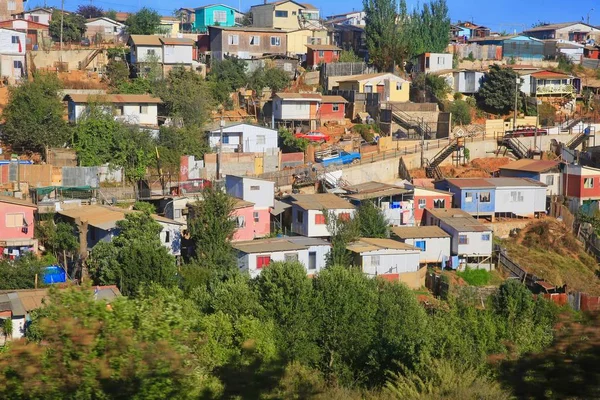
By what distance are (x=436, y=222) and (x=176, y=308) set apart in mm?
13917

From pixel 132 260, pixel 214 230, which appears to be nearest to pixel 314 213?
pixel 214 230

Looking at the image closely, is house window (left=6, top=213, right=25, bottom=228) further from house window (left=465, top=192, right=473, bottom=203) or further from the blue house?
house window (left=465, top=192, right=473, bottom=203)

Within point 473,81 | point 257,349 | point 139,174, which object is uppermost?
point 473,81

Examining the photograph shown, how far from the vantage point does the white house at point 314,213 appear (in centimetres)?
1959

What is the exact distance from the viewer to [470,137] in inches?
1015

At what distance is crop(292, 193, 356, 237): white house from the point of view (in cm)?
1959

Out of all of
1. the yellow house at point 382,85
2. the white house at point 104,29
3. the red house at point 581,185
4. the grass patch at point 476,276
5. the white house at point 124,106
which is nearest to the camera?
the grass patch at point 476,276

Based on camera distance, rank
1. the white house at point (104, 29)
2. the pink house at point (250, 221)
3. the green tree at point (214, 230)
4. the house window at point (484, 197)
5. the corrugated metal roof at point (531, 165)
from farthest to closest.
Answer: the white house at point (104, 29), the corrugated metal roof at point (531, 165), the house window at point (484, 197), the pink house at point (250, 221), the green tree at point (214, 230)

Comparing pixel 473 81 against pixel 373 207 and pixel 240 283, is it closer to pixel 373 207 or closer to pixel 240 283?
pixel 373 207

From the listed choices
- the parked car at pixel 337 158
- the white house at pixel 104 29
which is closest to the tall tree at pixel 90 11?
the white house at pixel 104 29

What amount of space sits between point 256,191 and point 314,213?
1422 millimetres

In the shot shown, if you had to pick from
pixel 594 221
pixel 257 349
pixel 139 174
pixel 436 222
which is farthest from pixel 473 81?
pixel 257 349

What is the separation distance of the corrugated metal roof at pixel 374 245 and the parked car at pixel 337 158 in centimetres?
399

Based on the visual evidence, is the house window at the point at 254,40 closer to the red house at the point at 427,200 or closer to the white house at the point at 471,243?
the red house at the point at 427,200
